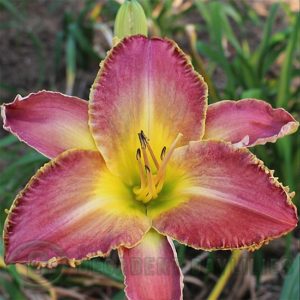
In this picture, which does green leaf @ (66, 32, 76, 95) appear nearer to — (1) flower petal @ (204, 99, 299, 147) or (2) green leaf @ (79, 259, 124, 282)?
(2) green leaf @ (79, 259, 124, 282)

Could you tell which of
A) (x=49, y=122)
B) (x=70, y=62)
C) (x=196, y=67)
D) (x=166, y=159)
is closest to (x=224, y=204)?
(x=166, y=159)

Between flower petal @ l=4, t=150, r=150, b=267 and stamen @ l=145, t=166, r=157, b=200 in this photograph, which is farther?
stamen @ l=145, t=166, r=157, b=200

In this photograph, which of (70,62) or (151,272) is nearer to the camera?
(151,272)

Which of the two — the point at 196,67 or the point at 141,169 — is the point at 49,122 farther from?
the point at 196,67

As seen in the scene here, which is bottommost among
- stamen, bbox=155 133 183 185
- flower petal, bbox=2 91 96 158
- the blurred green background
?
the blurred green background

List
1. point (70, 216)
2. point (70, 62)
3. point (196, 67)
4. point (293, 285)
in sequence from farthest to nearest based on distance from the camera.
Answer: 1. point (70, 62)
2. point (196, 67)
3. point (293, 285)
4. point (70, 216)

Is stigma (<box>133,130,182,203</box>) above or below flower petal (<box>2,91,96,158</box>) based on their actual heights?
below

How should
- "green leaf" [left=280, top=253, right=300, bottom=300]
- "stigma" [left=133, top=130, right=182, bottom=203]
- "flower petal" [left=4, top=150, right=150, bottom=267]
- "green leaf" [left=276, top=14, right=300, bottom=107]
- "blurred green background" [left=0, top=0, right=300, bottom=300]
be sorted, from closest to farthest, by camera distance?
"flower petal" [left=4, top=150, right=150, bottom=267]
"stigma" [left=133, top=130, right=182, bottom=203]
"green leaf" [left=280, top=253, right=300, bottom=300]
"blurred green background" [left=0, top=0, right=300, bottom=300]
"green leaf" [left=276, top=14, right=300, bottom=107]

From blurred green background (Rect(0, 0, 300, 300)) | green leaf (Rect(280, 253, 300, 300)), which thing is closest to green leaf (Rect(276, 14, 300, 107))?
blurred green background (Rect(0, 0, 300, 300))
